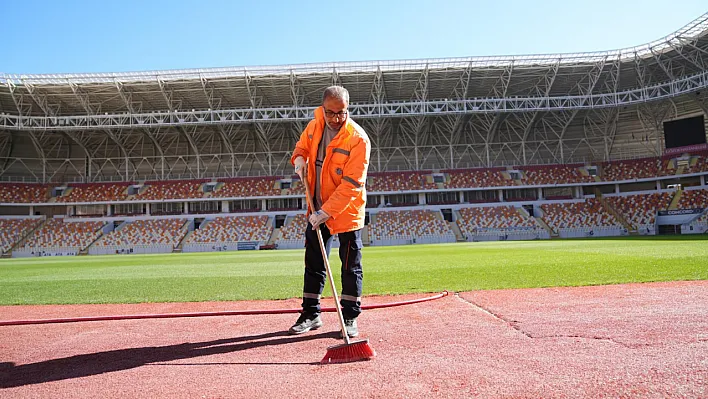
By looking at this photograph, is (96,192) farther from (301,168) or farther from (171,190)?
(301,168)

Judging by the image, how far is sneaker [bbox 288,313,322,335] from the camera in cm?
429

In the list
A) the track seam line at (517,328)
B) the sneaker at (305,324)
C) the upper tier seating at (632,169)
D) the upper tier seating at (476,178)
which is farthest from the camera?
the upper tier seating at (476,178)

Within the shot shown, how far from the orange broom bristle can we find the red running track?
84mm

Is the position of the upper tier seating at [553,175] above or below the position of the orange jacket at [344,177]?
above

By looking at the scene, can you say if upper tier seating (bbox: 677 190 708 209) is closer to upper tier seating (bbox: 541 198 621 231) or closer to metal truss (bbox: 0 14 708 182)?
upper tier seating (bbox: 541 198 621 231)

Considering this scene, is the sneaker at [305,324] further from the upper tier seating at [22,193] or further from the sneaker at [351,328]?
the upper tier seating at [22,193]

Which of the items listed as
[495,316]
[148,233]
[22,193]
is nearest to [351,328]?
[495,316]

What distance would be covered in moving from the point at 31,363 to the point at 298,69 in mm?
36366

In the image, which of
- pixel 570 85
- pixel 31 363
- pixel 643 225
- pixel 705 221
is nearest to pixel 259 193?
pixel 570 85

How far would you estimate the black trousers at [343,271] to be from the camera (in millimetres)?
4168

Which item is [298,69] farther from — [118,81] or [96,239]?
[96,239]

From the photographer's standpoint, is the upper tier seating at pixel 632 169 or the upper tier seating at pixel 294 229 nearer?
the upper tier seating at pixel 294 229

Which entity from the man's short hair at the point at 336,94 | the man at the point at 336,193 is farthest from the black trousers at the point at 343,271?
the man's short hair at the point at 336,94

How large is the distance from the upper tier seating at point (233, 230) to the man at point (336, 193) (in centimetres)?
3810
